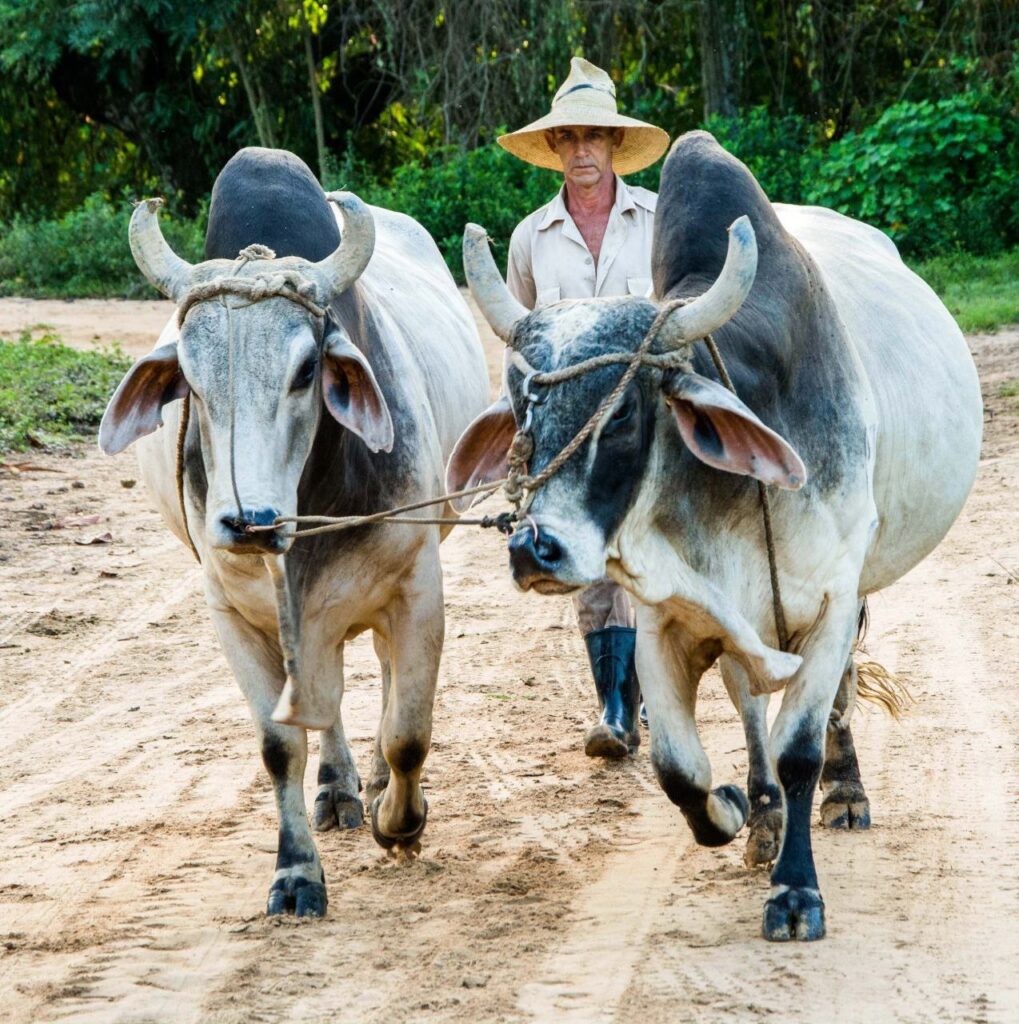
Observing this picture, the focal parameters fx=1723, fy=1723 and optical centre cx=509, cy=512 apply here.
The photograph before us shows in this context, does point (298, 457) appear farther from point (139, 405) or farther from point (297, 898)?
point (297, 898)

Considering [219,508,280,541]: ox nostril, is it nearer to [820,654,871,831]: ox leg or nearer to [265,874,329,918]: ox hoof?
[265,874,329,918]: ox hoof

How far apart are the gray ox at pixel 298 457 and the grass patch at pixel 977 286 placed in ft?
24.7

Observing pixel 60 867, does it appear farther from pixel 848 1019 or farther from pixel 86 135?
pixel 86 135

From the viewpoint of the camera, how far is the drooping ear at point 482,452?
11.6 ft

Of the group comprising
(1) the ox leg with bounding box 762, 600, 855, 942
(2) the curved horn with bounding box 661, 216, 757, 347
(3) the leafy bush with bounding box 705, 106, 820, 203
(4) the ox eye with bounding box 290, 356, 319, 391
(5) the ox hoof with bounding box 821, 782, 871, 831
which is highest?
(2) the curved horn with bounding box 661, 216, 757, 347

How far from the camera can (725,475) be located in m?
3.59

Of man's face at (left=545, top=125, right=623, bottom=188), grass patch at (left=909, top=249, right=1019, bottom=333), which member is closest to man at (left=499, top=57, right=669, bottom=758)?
man's face at (left=545, top=125, right=623, bottom=188)

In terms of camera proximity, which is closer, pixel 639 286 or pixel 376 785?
pixel 376 785

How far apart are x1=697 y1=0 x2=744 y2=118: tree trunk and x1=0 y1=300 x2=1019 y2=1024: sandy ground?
9.60m

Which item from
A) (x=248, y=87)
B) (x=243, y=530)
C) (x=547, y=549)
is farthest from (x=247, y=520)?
(x=248, y=87)

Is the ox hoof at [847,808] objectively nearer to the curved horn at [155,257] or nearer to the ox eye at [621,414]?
the ox eye at [621,414]

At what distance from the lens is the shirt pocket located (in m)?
5.06

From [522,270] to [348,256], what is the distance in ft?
5.42

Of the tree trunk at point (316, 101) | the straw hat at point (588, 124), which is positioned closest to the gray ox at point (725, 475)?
the straw hat at point (588, 124)
